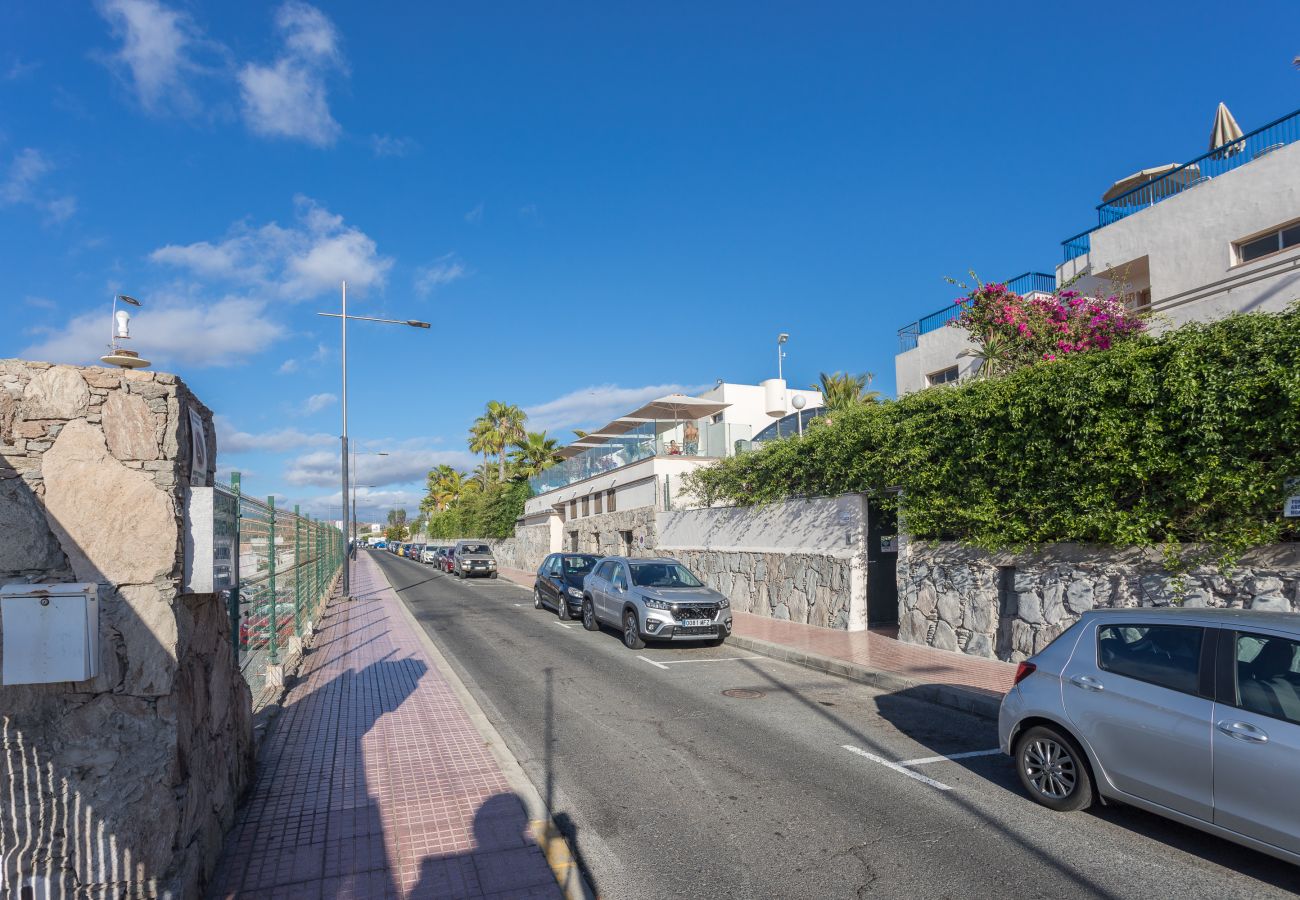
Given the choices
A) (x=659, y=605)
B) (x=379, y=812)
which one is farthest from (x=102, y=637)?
(x=659, y=605)

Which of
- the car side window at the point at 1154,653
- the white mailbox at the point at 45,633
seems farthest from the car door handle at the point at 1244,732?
the white mailbox at the point at 45,633

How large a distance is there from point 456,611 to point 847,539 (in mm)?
11288

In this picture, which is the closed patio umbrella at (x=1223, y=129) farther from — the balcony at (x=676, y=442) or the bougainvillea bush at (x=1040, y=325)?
the balcony at (x=676, y=442)

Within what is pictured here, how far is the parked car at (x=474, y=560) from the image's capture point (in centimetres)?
3722

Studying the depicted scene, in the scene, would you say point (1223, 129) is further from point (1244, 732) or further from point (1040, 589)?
point (1244, 732)

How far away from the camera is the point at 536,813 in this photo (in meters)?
5.45

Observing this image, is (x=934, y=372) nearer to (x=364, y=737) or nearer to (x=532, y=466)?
(x=364, y=737)

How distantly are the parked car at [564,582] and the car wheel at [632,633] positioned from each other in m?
4.03

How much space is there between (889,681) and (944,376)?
15.5 metres

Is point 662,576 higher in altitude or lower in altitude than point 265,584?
lower

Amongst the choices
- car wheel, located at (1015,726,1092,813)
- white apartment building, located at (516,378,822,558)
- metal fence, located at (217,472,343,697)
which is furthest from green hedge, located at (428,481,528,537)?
car wheel, located at (1015,726,1092,813)

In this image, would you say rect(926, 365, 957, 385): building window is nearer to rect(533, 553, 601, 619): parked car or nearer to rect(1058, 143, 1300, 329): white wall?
rect(1058, 143, 1300, 329): white wall

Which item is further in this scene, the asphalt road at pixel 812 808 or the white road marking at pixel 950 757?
the white road marking at pixel 950 757

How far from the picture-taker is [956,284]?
17719 mm
